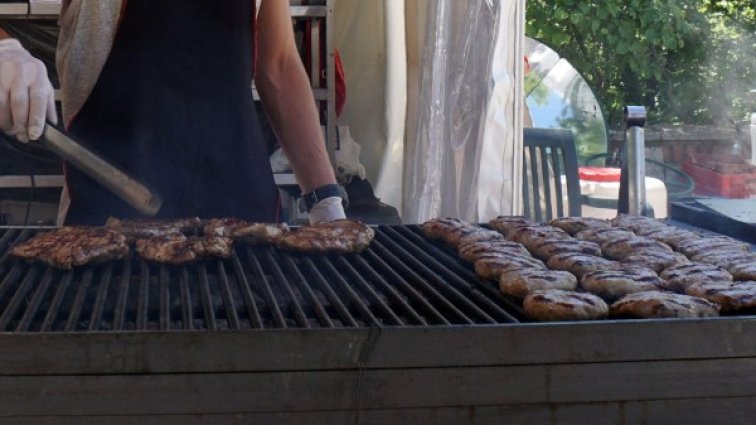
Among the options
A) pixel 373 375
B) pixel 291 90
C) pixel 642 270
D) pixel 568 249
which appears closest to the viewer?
pixel 373 375

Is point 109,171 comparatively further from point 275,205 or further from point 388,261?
point 275,205

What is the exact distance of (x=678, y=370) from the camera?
2.01m

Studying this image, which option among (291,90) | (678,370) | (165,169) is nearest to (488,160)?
(291,90)

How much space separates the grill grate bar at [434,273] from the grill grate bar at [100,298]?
830mm

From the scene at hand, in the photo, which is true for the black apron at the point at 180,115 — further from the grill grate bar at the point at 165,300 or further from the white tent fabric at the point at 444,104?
the white tent fabric at the point at 444,104

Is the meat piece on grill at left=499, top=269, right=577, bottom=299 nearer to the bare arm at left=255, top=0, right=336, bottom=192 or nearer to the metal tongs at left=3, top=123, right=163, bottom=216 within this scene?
the metal tongs at left=3, top=123, right=163, bottom=216

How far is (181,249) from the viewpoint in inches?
102

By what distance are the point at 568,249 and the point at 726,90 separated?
9.42 metres

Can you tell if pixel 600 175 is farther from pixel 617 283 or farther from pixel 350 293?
pixel 350 293

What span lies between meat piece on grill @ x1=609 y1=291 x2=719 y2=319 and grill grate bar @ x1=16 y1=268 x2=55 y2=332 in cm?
130

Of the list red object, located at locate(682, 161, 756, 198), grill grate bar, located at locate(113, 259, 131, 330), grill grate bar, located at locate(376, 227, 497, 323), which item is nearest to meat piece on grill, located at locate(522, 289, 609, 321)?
grill grate bar, located at locate(376, 227, 497, 323)

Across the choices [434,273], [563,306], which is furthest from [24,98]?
[563,306]

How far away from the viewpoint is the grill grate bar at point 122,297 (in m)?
2.06

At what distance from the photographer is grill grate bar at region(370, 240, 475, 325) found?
214 centimetres
